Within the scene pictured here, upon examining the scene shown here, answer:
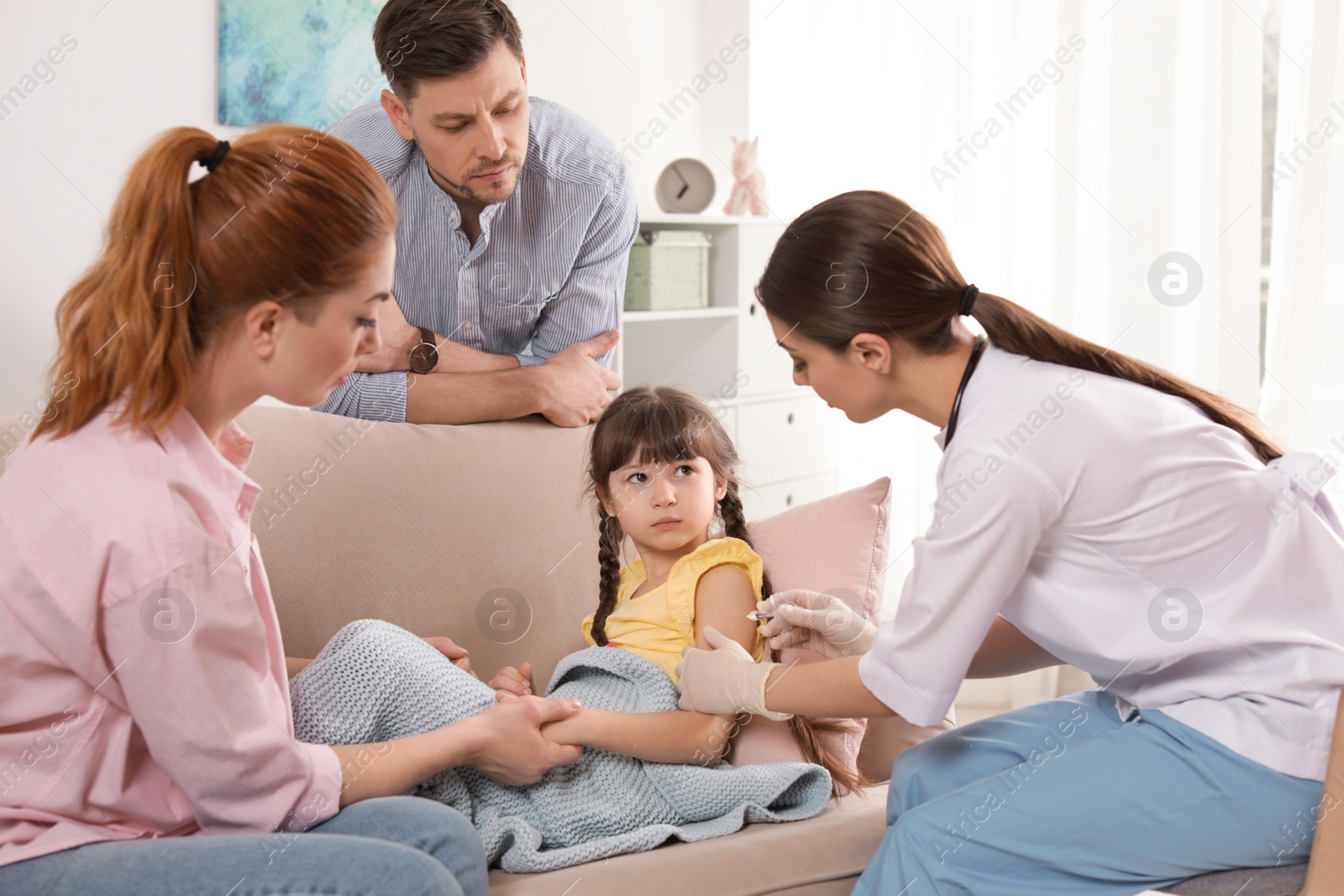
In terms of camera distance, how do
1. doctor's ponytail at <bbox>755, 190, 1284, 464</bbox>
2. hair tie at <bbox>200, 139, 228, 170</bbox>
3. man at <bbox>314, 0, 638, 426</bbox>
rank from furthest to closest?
man at <bbox>314, 0, 638, 426</bbox>
doctor's ponytail at <bbox>755, 190, 1284, 464</bbox>
hair tie at <bbox>200, 139, 228, 170</bbox>

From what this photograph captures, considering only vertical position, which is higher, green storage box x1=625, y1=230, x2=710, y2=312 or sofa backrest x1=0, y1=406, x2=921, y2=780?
green storage box x1=625, y1=230, x2=710, y2=312

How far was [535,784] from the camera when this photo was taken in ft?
4.42

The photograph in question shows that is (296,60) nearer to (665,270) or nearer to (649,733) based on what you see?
(665,270)

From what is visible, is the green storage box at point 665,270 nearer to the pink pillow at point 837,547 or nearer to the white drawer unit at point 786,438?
the white drawer unit at point 786,438

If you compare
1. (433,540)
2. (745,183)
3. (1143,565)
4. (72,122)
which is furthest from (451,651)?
(745,183)

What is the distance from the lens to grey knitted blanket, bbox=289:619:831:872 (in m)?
1.27

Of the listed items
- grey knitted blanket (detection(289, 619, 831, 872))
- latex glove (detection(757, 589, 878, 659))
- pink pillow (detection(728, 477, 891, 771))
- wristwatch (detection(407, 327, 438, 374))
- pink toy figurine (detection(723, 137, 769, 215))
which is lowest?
grey knitted blanket (detection(289, 619, 831, 872))

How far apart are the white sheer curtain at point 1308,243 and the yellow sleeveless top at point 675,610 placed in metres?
1.92

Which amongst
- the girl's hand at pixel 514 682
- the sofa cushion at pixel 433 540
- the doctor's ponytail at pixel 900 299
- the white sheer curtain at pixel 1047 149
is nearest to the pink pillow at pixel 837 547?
the sofa cushion at pixel 433 540

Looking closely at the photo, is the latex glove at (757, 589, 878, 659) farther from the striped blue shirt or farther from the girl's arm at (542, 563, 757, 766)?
the striped blue shirt

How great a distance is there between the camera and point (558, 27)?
→ 3.51 meters

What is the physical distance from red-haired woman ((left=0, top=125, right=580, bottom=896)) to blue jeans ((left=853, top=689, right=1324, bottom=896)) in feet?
1.60

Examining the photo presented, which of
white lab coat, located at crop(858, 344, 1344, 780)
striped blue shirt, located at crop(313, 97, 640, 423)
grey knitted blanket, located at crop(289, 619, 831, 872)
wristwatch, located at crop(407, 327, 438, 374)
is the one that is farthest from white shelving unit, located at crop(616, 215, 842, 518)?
white lab coat, located at crop(858, 344, 1344, 780)

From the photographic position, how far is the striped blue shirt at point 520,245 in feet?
6.56
